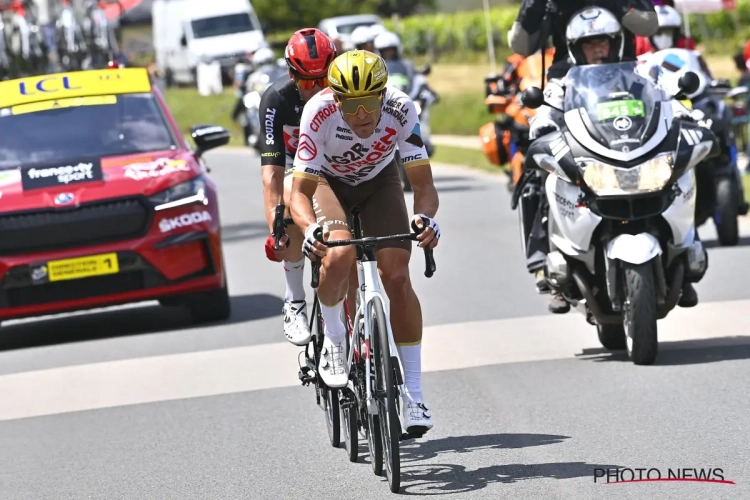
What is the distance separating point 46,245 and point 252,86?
700 inches

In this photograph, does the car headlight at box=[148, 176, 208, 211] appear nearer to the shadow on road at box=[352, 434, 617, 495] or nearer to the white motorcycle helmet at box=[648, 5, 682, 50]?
the shadow on road at box=[352, 434, 617, 495]

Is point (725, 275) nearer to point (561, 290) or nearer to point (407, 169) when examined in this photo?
point (561, 290)

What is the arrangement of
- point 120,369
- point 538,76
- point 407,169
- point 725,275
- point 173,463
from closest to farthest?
point 407,169 < point 173,463 < point 120,369 < point 725,275 < point 538,76

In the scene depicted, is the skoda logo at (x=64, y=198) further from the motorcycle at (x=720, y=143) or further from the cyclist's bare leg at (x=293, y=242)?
the motorcycle at (x=720, y=143)

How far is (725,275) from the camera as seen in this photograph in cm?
1314

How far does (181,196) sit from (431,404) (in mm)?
3981

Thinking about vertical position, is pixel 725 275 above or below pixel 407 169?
below

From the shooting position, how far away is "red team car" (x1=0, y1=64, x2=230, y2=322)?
1205 cm

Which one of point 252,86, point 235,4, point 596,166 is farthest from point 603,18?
point 235,4

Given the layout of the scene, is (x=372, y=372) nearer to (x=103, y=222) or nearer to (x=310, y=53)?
(x=310, y=53)

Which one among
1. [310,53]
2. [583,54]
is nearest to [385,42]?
[583,54]

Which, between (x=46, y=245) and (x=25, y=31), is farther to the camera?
(x=25, y=31)

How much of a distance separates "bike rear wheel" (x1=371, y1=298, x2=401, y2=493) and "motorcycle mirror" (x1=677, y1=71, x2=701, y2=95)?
12.0 ft

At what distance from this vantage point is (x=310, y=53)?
8352mm
